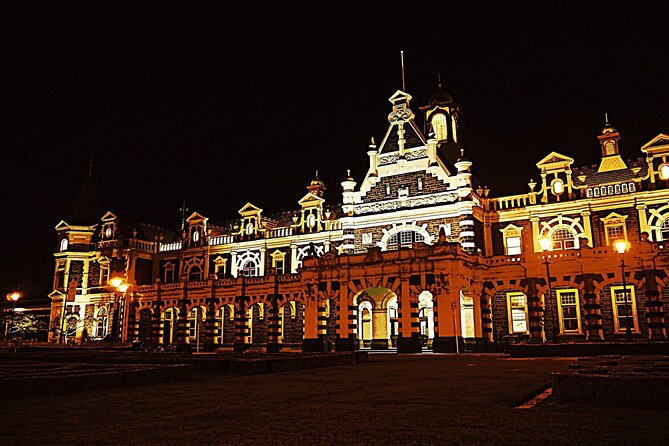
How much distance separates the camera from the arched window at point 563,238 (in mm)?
40094

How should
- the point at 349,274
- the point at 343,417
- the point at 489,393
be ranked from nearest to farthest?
the point at 343,417 → the point at 489,393 → the point at 349,274

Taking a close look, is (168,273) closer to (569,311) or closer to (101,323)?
(101,323)

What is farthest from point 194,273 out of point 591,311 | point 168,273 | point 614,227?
point 614,227

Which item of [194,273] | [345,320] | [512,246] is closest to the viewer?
[345,320]

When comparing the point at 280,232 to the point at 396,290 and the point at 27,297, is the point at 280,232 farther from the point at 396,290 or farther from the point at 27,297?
the point at 27,297

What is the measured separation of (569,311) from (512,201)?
30.5 feet

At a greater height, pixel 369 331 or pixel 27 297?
pixel 27 297

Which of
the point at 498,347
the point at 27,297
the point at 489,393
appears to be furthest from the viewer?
the point at 27,297

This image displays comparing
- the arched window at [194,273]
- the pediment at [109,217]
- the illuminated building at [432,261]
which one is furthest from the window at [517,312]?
the pediment at [109,217]

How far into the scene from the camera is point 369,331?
45.6 meters

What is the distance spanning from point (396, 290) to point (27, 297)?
62.7 metres

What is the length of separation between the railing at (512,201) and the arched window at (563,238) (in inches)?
111

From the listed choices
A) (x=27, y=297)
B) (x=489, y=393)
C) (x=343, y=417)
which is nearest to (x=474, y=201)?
(x=489, y=393)

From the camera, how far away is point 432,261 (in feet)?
119
